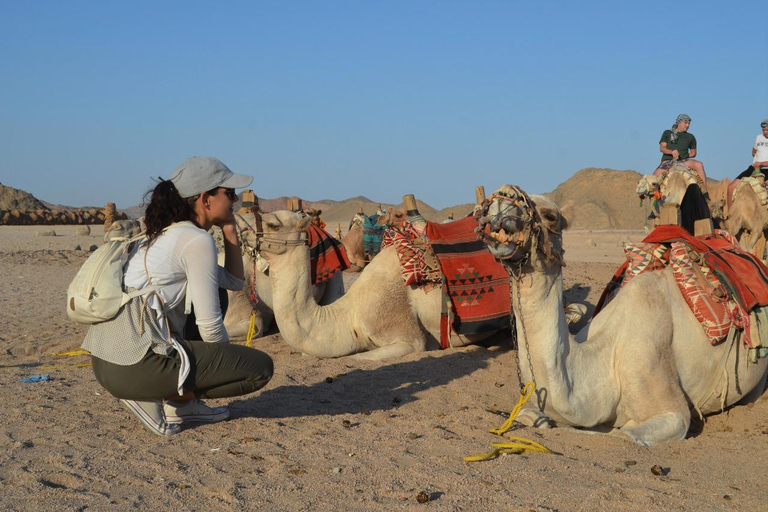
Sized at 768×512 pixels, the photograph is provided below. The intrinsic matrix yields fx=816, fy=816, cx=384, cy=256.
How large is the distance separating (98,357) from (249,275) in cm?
443

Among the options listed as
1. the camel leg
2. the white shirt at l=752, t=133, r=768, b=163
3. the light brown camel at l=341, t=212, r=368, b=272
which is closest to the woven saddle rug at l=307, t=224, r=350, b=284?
the camel leg

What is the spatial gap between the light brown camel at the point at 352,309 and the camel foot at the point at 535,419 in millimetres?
2411

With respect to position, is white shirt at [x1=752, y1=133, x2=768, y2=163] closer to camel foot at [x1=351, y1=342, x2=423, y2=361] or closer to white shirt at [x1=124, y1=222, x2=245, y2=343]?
camel foot at [x1=351, y1=342, x2=423, y2=361]

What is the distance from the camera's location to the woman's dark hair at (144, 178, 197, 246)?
4438 millimetres

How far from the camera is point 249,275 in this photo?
29.1ft

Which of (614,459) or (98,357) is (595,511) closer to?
(614,459)

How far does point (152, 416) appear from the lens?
4582 millimetres

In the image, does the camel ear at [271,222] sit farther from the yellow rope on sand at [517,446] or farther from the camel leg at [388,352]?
the yellow rope on sand at [517,446]

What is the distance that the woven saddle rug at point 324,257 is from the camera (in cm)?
824

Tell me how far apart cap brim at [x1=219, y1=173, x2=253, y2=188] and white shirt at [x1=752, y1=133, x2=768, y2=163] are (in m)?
12.6

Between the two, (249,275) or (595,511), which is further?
(249,275)

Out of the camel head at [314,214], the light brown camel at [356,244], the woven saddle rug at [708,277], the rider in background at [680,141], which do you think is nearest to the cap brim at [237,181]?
the woven saddle rug at [708,277]

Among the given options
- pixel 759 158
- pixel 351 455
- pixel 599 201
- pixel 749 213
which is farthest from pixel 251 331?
pixel 599 201

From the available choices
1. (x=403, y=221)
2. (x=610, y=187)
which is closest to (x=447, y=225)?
(x=403, y=221)
